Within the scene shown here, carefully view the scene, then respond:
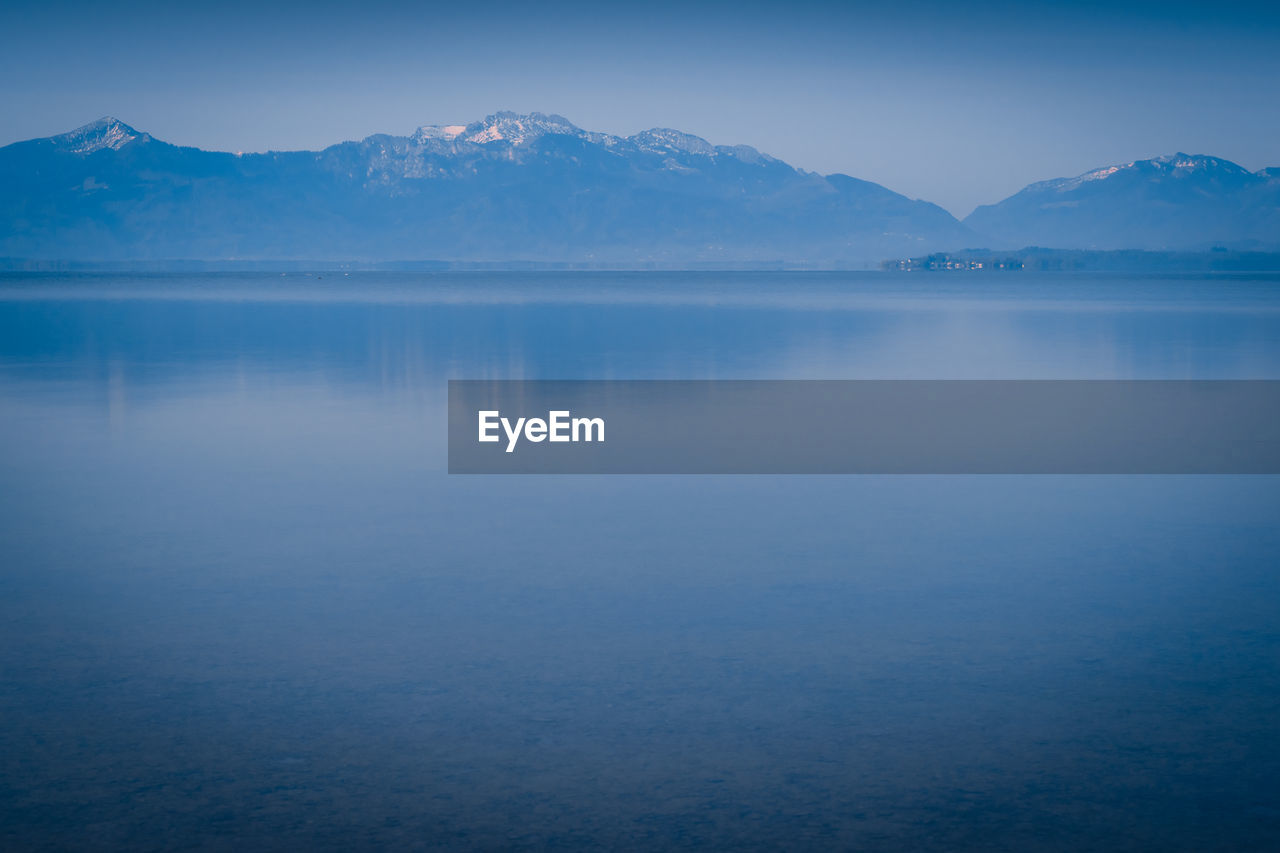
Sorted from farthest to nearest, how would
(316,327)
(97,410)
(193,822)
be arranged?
(316,327)
(97,410)
(193,822)

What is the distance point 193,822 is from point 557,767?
1516mm

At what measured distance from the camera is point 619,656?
7125 mm

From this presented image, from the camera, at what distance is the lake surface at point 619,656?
516 cm

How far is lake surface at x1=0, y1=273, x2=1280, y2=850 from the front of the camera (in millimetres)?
5156

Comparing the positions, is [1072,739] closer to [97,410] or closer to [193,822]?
[193,822]

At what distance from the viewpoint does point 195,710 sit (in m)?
6.23

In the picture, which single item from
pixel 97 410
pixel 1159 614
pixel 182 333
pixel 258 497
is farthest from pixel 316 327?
pixel 1159 614
